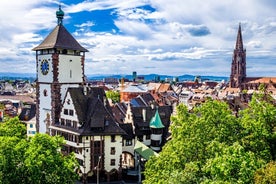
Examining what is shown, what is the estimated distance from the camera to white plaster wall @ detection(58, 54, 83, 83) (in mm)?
55750

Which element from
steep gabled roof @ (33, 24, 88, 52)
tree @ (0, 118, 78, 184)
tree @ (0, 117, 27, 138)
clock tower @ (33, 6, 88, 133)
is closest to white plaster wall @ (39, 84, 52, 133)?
clock tower @ (33, 6, 88, 133)

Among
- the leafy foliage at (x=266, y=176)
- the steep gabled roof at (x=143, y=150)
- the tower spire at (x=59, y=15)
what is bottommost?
the steep gabled roof at (x=143, y=150)

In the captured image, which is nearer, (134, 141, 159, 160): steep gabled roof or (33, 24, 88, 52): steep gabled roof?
(134, 141, 159, 160): steep gabled roof

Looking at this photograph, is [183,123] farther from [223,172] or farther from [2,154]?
[2,154]

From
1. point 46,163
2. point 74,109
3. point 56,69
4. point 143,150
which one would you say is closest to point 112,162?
point 143,150

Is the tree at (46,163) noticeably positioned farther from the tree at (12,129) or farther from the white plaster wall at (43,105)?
the white plaster wall at (43,105)

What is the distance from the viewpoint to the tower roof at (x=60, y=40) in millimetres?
55156

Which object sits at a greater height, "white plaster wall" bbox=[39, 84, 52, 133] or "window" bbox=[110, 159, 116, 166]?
"white plaster wall" bbox=[39, 84, 52, 133]

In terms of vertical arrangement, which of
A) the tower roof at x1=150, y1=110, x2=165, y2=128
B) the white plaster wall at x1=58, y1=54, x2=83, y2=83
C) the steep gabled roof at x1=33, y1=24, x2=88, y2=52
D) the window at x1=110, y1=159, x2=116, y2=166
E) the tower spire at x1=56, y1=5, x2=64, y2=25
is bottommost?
the window at x1=110, y1=159, x2=116, y2=166

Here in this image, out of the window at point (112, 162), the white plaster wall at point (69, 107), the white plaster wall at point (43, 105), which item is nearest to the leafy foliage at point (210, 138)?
the window at point (112, 162)

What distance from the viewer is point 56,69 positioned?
55094 mm

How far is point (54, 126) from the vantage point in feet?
183

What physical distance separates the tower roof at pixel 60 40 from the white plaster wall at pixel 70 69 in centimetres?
165

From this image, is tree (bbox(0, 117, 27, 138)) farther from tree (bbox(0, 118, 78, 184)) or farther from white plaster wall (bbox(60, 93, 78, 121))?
tree (bbox(0, 118, 78, 184))
